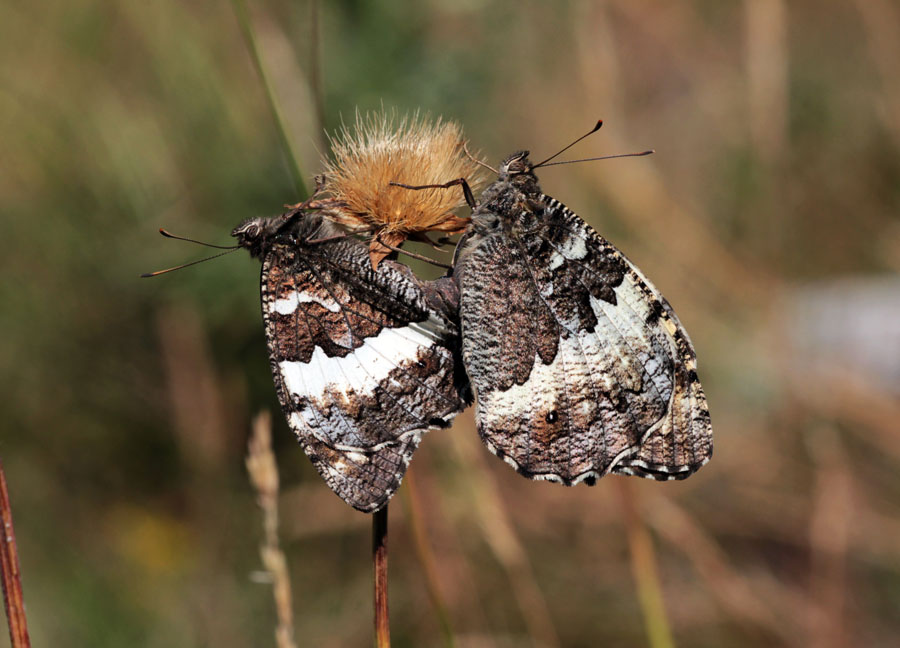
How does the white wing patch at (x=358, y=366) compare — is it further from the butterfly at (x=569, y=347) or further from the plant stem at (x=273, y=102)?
the plant stem at (x=273, y=102)

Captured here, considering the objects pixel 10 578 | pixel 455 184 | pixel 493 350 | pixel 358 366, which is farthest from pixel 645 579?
pixel 10 578

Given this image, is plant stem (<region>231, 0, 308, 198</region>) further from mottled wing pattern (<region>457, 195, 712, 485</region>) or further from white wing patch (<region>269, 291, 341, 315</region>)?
mottled wing pattern (<region>457, 195, 712, 485</region>)

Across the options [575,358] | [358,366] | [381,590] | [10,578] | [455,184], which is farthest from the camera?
[575,358]

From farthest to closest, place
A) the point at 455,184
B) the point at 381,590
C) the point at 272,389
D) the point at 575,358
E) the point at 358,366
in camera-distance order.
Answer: the point at 272,389
the point at 575,358
the point at 455,184
the point at 358,366
the point at 381,590

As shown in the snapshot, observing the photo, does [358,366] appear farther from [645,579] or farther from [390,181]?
[645,579]

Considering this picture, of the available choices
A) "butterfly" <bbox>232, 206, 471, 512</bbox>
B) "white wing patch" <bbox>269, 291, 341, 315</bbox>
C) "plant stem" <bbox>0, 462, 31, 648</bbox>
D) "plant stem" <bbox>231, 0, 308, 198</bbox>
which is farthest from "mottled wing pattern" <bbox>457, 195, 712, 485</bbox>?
"plant stem" <bbox>0, 462, 31, 648</bbox>

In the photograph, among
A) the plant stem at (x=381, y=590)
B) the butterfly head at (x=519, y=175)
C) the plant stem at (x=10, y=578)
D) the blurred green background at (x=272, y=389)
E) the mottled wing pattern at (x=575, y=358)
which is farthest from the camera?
the blurred green background at (x=272, y=389)

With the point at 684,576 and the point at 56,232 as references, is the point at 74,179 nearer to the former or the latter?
the point at 56,232

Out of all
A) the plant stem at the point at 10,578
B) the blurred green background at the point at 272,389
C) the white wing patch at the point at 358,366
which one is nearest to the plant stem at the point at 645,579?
the blurred green background at the point at 272,389
